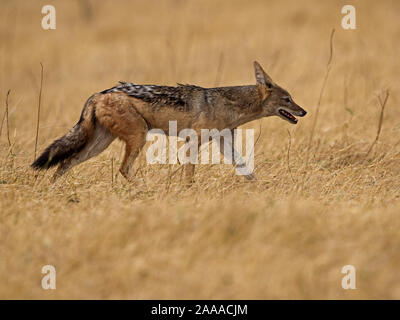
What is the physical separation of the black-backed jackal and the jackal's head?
6 cm

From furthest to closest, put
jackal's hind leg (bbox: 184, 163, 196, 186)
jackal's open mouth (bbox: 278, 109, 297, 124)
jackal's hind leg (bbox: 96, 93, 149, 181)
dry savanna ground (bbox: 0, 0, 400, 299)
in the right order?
jackal's open mouth (bbox: 278, 109, 297, 124) → jackal's hind leg (bbox: 96, 93, 149, 181) → jackal's hind leg (bbox: 184, 163, 196, 186) → dry savanna ground (bbox: 0, 0, 400, 299)

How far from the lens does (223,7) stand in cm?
1970

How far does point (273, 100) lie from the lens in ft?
23.8

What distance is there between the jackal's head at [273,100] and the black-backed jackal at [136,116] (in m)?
0.06

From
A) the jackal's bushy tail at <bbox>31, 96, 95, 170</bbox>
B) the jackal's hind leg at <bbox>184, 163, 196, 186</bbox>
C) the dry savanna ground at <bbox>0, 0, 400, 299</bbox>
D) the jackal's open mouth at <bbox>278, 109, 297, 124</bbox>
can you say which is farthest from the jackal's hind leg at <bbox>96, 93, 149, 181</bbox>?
the jackal's open mouth at <bbox>278, 109, 297, 124</bbox>

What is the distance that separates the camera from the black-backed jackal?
6.34 m

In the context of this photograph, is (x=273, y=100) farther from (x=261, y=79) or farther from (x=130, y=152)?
(x=130, y=152)

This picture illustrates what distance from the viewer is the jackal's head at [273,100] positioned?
721 centimetres

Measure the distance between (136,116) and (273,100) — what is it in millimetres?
1980

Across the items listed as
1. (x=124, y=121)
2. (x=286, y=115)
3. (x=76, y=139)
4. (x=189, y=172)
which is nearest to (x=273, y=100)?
(x=286, y=115)

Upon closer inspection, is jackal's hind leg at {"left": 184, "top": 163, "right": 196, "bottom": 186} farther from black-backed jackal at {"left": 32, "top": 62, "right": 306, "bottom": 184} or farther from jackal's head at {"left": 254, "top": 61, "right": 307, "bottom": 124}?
jackal's head at {"left": 254, "top": 61, "right": 307, "bottom": 124}

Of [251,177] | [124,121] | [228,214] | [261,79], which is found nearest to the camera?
[228,214]

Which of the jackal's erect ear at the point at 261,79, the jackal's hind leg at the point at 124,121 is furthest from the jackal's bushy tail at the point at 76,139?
the jackal's erect ear at the point at 261,79
